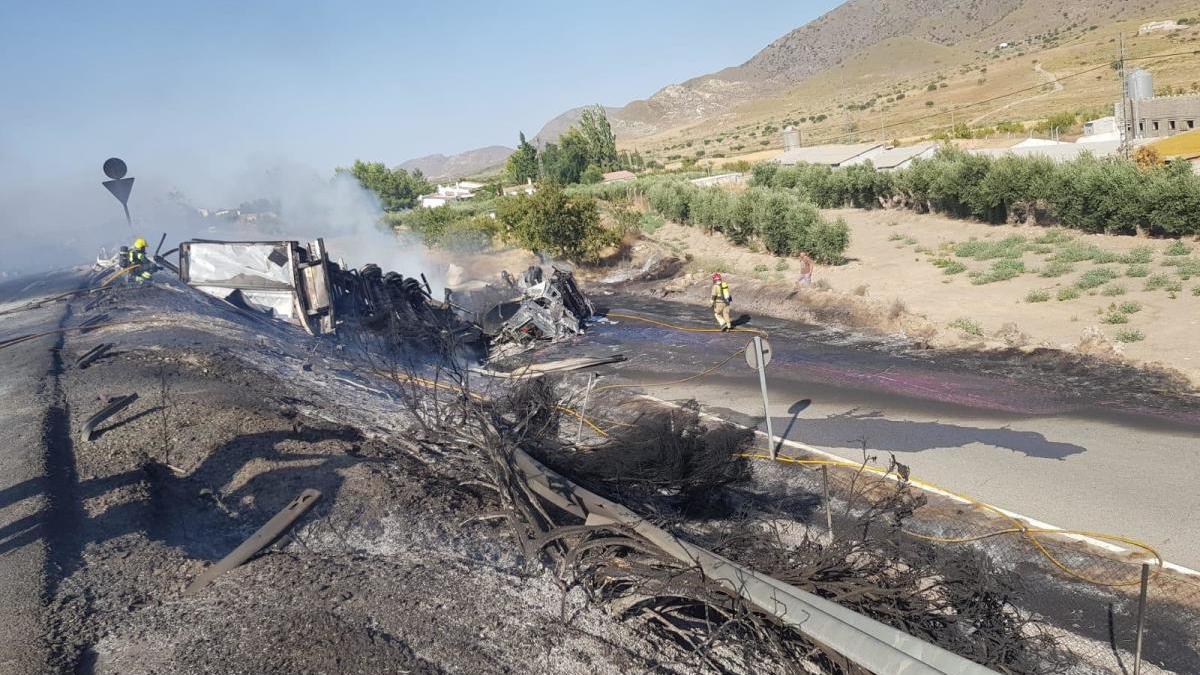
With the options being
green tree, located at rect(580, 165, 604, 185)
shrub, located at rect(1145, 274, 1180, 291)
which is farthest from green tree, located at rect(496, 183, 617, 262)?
green tree, located at rect(580, 165, 604, 185)

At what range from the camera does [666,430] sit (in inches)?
406

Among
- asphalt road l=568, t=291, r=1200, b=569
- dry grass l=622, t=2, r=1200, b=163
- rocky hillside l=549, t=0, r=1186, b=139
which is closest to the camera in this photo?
asphalt road l=568, t=291, r=1200, b=569

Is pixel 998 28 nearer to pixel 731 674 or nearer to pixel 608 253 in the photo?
pixel 608 253

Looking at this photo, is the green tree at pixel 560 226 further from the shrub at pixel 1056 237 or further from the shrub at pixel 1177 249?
the shrub at pixel 1177 249

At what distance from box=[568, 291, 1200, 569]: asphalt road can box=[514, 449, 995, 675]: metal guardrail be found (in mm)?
4022

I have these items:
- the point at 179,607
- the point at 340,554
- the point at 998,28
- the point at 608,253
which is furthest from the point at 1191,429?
the point at 998,28

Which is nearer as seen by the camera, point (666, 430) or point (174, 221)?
point (666, 430)

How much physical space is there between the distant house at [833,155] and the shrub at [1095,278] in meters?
22.5

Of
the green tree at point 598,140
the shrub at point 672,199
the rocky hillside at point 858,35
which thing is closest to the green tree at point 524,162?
the green tree at point 598,140

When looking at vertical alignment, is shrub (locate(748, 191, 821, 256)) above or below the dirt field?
above

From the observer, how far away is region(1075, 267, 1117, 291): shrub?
1730cm

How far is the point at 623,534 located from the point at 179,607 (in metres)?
3.21

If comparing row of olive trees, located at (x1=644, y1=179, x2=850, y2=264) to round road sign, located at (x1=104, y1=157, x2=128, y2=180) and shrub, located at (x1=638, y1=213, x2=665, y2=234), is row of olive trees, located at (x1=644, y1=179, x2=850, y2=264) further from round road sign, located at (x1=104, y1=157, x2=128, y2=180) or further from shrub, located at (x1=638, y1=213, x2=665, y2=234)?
round road sign, located at (x1=104, y1=157, x2=128, y2=180)

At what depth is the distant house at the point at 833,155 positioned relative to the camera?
138ft
